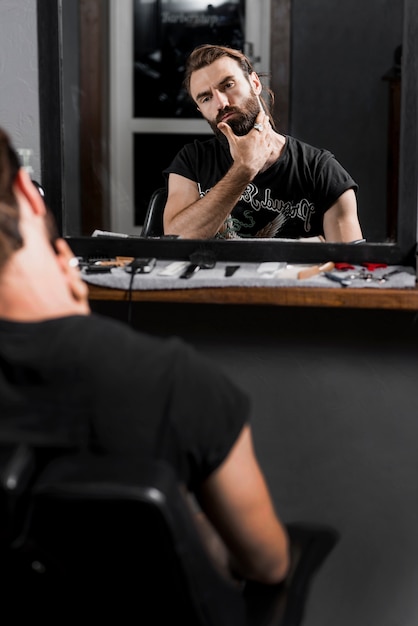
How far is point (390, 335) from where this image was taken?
1950 mm

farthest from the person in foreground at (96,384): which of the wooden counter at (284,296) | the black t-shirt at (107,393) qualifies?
the wooden counter at (284,296)

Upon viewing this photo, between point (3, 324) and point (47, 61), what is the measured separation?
1169 millimetres

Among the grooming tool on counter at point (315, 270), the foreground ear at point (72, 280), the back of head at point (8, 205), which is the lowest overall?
the grooming tool on counter at point (315, 270)

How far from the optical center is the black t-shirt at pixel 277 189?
194 cm

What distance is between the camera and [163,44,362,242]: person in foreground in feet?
6.30

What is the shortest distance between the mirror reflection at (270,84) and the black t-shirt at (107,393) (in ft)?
3.34

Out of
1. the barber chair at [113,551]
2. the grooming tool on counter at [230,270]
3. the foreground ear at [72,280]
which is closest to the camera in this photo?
the barber chair at [113,551]

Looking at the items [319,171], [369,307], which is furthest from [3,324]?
[319,171]

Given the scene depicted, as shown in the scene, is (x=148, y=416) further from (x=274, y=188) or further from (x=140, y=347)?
(x=274, y=188)

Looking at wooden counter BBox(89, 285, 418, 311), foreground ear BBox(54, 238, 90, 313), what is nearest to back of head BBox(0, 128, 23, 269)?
foreground ear BBox(54, 238, 90, 313)

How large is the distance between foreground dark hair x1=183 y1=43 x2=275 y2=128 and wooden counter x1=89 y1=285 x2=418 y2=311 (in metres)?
0.38

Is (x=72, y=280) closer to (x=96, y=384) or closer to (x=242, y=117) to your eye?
(x=96, y=384)

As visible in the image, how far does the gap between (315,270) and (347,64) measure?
427mm

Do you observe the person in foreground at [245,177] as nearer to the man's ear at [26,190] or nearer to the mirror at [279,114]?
the mirror at [279,114]
